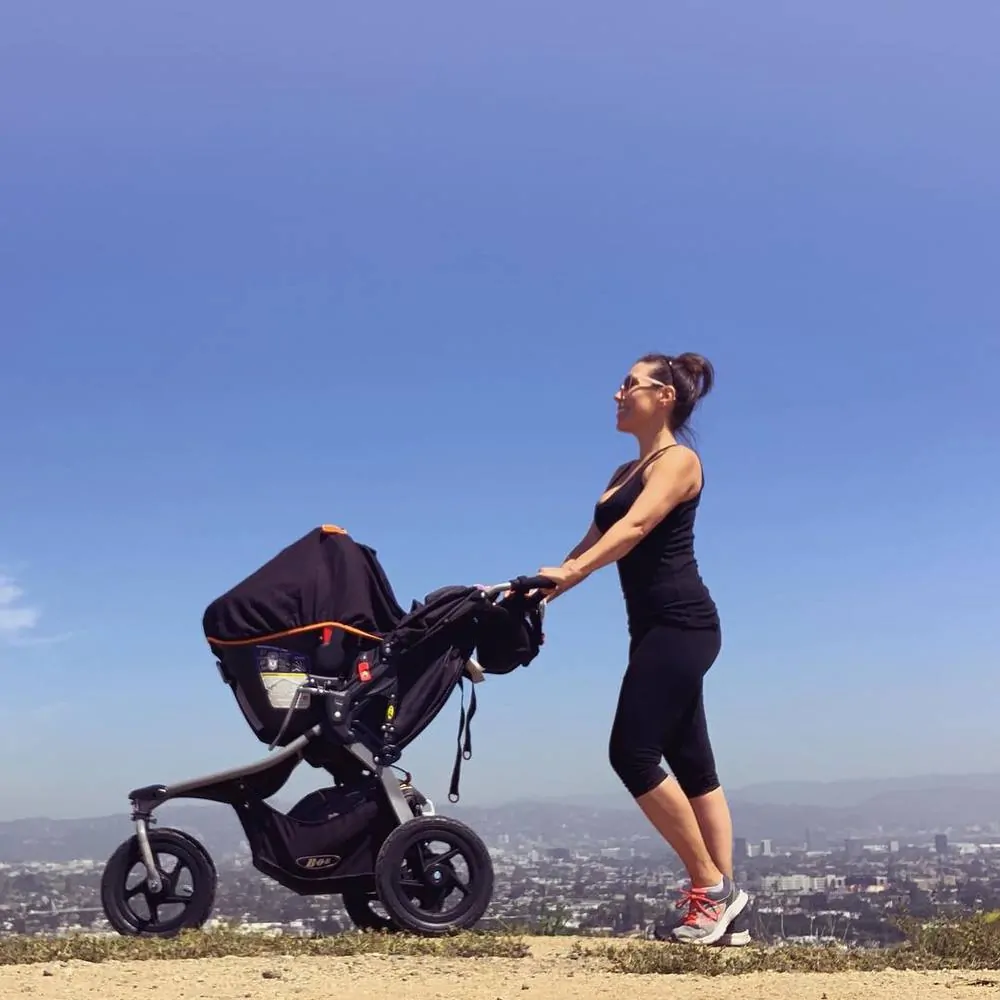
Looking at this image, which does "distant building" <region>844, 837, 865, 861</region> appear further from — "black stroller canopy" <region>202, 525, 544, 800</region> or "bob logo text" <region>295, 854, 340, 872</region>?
"bob logo text" <region>295, 854, 340, 872</region>

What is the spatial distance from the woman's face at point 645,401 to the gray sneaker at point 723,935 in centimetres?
220

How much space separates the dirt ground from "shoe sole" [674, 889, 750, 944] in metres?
0.63

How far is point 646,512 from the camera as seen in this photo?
531cm

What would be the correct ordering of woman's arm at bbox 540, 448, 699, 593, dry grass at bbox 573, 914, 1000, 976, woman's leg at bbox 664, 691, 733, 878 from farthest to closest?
woman's leg at bbox 664, 691, 733, 878
woman's arm at bbox 540, 448, 699, 593
dry grass at bbox 573, 914, 1000, 976

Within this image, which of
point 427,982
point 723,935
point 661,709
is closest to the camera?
point 427,982

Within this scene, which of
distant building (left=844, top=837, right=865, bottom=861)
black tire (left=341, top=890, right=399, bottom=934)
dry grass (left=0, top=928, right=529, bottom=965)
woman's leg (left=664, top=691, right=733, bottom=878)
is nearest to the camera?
dry grass (left=0, top=928, right=529, bottom=965)

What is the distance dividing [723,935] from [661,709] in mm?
998

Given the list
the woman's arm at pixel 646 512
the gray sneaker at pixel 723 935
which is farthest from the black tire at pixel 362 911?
the woman's arm at pixel 646 512

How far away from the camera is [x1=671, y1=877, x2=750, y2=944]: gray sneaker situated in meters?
5.08

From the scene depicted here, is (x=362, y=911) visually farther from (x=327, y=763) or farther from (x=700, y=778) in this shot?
(x=700, y=778)

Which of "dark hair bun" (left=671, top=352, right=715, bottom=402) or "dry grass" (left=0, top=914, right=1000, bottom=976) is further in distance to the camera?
"dark hair bun" (left=671, top=352, right=715, bottom=402)

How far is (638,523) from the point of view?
530 cm

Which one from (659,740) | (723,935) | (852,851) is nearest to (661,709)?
(659,740)

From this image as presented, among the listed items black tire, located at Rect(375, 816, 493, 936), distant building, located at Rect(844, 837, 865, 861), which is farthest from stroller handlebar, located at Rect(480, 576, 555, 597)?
distant building, located at Rect(844, 837, 865, 861)
